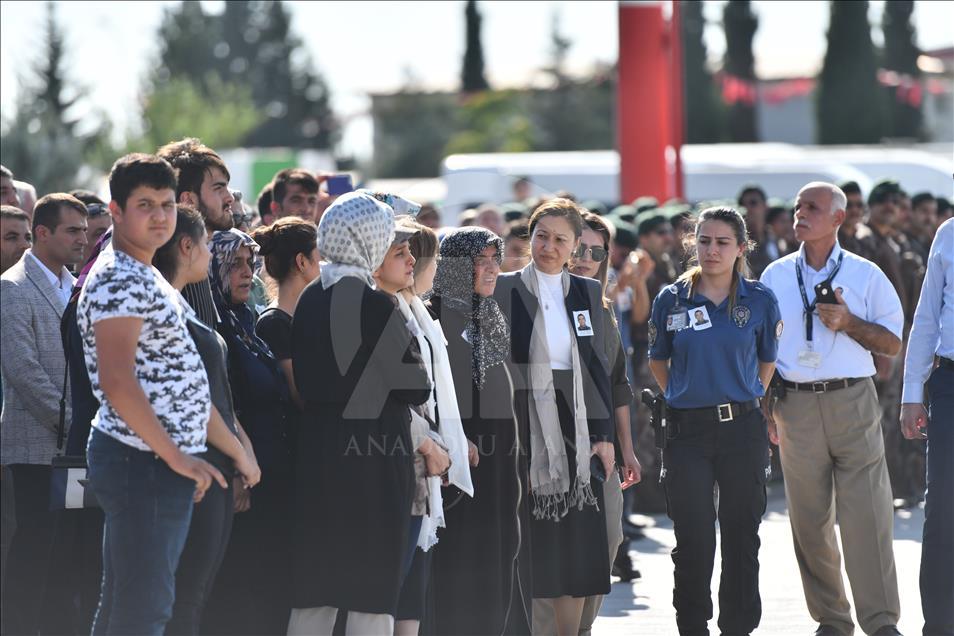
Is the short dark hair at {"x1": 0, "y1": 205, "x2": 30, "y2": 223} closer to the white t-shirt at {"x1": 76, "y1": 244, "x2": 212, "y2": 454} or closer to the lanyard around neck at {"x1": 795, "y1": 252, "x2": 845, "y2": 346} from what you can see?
the white t-shirt at {"x1": 76, "y1": 244, "x2": 212, "y2": 454}

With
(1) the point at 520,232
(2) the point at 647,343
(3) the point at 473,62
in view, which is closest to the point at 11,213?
(1) the point at 520,232

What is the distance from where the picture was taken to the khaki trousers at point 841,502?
A: 275 inches

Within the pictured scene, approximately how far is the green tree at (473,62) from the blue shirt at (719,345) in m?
78.2

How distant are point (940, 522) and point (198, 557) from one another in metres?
3.20

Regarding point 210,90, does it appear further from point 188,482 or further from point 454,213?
point 188,482

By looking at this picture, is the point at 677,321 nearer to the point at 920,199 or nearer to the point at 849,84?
the point at 920,199

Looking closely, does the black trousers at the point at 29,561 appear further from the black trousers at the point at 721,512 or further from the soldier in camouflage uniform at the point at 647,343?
the soldier in camouflage uniform at the point at 647,343

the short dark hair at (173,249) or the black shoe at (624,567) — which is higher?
the short dark hair at (173,249)

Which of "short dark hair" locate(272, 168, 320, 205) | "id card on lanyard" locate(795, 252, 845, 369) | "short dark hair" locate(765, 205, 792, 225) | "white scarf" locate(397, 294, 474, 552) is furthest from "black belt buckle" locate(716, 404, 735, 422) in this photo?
"short dark hair" locate(765, 205, 792, 225)

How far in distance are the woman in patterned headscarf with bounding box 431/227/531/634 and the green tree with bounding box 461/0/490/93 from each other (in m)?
78.8

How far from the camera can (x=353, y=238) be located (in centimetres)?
540

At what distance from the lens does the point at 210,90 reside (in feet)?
260

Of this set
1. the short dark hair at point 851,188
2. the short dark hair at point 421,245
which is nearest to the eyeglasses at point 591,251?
the short dark hair at point 421,245

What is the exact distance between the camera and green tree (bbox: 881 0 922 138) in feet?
194
